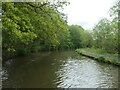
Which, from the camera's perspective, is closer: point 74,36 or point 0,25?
point 0,25

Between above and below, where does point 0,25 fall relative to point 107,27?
below

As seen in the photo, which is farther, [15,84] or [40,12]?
[15,84]

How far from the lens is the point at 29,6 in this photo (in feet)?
33.0

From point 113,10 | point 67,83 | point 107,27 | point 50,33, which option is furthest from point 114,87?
point 107,27

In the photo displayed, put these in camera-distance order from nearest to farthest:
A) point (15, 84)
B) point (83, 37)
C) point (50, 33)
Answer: point (50, 33) < point (15, 84) < point (83, 37)

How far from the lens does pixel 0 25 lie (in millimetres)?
7176

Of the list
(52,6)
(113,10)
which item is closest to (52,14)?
(52,6)

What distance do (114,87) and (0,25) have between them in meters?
9.96

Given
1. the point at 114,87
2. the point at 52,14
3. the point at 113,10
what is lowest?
the point at 114,87

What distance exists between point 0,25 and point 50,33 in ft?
16.3

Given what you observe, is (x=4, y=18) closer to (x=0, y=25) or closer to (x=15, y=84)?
(x=0, y=25)

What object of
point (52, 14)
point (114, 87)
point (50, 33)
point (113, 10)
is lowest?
point (114, 87)

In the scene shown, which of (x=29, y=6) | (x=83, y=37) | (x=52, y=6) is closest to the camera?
(x=29, y=6)

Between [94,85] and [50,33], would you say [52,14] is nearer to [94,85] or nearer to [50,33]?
[50,33]
